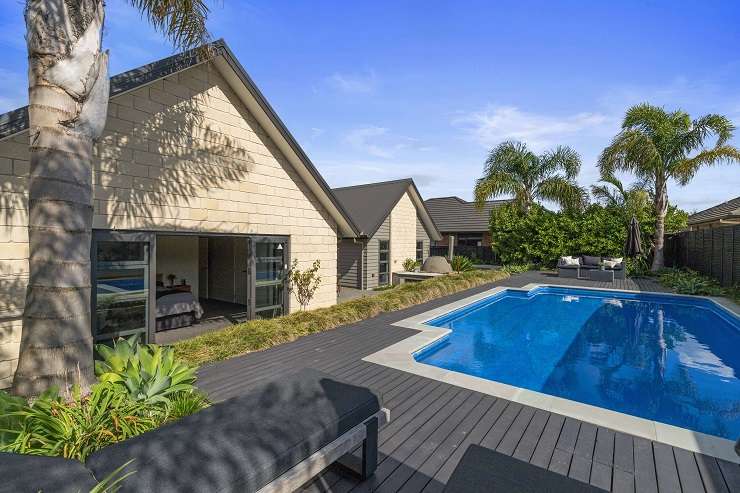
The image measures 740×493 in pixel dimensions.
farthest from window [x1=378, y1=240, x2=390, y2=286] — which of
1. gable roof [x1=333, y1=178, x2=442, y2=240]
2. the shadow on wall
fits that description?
the shadow on wall

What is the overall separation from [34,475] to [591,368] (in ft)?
28.3

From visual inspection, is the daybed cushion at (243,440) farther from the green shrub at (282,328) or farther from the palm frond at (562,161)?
the palm frond at (562,161)

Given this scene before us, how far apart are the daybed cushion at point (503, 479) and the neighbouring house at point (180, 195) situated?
6742mm

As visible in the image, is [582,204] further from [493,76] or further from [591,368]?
[591,368]

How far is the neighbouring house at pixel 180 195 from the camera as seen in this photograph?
546 centimetres

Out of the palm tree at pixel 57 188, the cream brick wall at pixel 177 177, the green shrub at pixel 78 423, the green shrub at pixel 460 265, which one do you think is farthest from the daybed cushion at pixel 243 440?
the green shrub at pixel 460 265

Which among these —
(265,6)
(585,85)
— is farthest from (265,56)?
(585,85)

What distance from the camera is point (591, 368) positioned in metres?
7.38

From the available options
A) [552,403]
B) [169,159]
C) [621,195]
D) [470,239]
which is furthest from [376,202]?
[552,403]

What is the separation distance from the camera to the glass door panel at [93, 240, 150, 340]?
6.29 meters

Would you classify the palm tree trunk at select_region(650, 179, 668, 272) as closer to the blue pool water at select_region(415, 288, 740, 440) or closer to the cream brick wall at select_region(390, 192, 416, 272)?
the blue pool water at select_region(415, 288, 740, 440)

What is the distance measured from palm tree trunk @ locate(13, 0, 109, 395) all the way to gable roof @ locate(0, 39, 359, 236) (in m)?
2.07

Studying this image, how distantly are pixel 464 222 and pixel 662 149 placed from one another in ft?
52.8

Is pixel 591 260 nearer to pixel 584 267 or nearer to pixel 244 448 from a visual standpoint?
pixel 584 267
